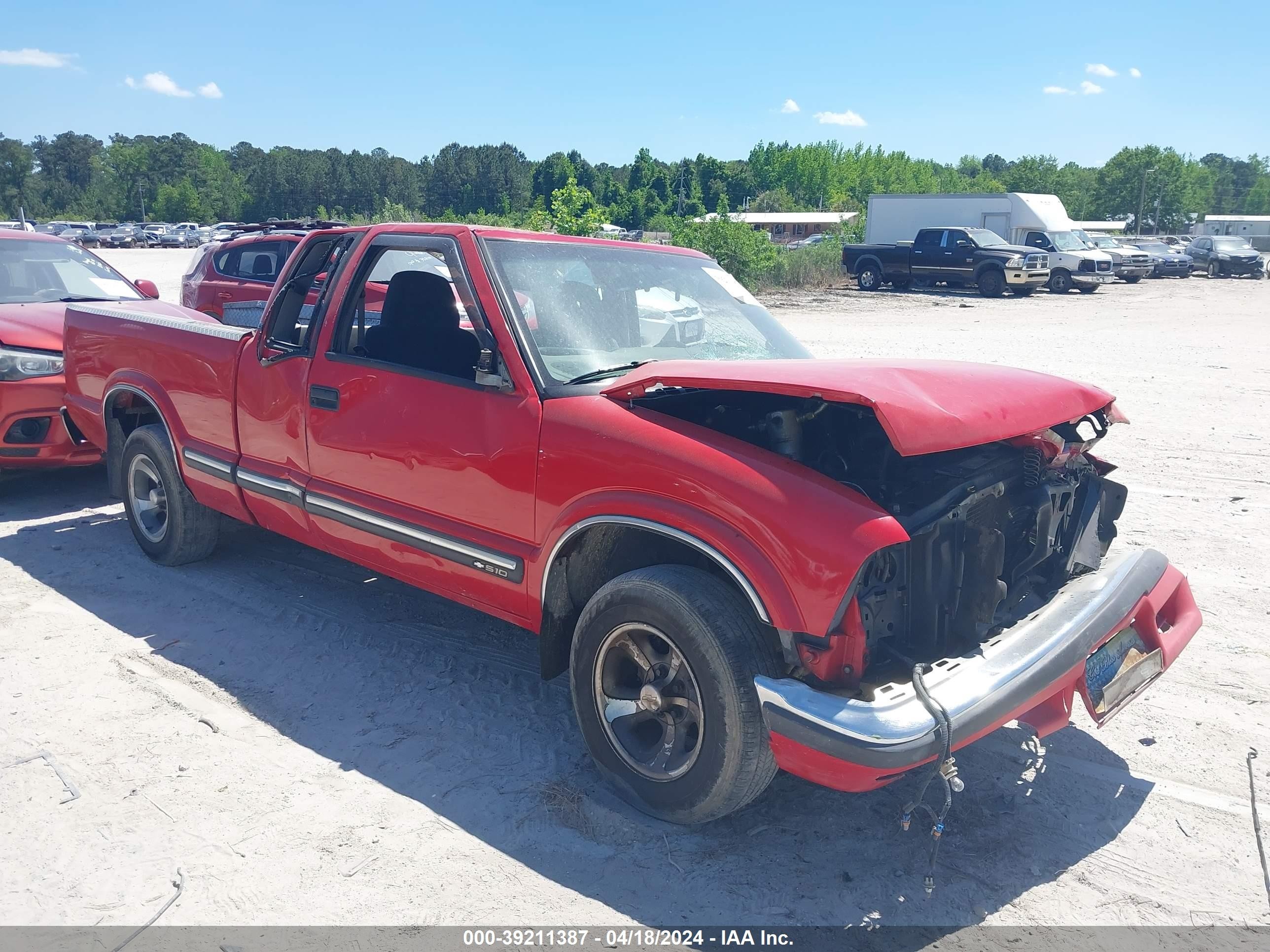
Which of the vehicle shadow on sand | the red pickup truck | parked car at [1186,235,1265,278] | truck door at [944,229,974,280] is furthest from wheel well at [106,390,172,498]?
parked car at [1186,235,1265,278]

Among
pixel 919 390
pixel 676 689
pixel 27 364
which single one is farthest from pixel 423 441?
pixel 27 364

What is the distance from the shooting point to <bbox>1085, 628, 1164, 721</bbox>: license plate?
3285 millimetres

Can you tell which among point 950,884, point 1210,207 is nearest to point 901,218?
point 950,884

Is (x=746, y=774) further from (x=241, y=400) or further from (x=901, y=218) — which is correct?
(x=901, y=218)

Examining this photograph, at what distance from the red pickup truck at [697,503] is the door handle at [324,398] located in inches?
0.4

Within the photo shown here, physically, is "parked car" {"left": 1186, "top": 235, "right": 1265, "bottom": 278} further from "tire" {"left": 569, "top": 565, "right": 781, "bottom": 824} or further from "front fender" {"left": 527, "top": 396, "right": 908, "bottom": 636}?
"tire" {"left": 569, "top": 565, "right": 781, "bottom": 824}

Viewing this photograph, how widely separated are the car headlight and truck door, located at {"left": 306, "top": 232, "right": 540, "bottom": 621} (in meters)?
3.48

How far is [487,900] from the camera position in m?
2.84

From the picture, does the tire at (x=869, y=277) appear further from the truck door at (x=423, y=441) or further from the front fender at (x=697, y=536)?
the front fender at (x=697, y=536)

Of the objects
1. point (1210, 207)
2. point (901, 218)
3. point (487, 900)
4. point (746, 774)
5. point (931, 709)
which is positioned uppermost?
point (1210, 207)

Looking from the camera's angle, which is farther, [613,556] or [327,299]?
[327,299]

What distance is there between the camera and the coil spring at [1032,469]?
11.5ft

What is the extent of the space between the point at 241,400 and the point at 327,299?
31.0 inches

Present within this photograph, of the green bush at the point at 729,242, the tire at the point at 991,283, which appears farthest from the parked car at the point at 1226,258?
the green bush at the point at 729,242
